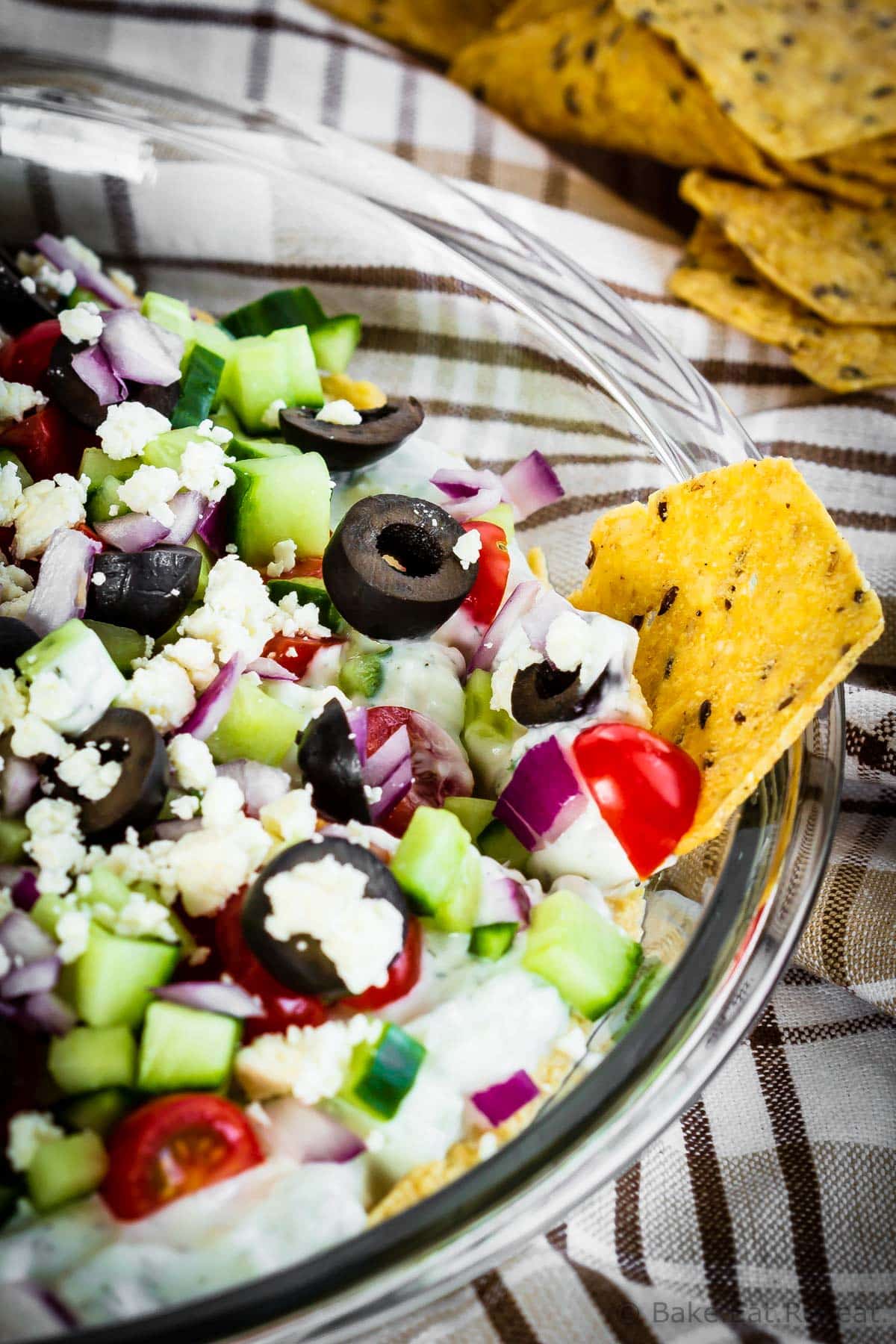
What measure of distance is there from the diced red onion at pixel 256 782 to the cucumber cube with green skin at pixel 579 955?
1.25ft

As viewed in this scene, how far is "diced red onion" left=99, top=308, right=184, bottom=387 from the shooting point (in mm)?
2098

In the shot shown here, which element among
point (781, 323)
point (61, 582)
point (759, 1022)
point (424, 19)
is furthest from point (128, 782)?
point (424, 19)

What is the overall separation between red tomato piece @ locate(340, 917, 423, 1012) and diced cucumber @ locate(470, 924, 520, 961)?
8 cm

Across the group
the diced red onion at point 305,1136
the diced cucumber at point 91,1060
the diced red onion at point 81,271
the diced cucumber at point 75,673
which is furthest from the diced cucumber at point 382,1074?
the diced red onion at point 81,271

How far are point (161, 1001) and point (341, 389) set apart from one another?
1368mm

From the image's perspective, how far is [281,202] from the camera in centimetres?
271

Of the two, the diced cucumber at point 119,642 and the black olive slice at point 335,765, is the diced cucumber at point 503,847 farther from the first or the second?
the diced cucumber at point 119,642

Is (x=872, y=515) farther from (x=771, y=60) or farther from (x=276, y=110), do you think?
(x=276, y=110)

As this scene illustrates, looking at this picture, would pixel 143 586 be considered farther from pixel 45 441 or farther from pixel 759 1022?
pixel 759 1022

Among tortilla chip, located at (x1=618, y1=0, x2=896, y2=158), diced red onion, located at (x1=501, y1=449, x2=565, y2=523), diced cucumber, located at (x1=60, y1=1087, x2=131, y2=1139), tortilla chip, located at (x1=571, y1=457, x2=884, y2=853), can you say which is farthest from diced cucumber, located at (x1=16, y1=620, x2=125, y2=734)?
tortilla chip, located at (x1=618, y1=0, x2=896, y2=158)

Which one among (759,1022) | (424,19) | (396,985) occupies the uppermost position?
(424,19)

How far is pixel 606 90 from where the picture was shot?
3045mm

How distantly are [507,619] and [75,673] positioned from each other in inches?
27.0

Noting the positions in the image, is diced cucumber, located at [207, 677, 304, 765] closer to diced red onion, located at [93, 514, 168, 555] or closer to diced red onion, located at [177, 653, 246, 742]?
diced red onion, located at [177, 653, 246, 742]
